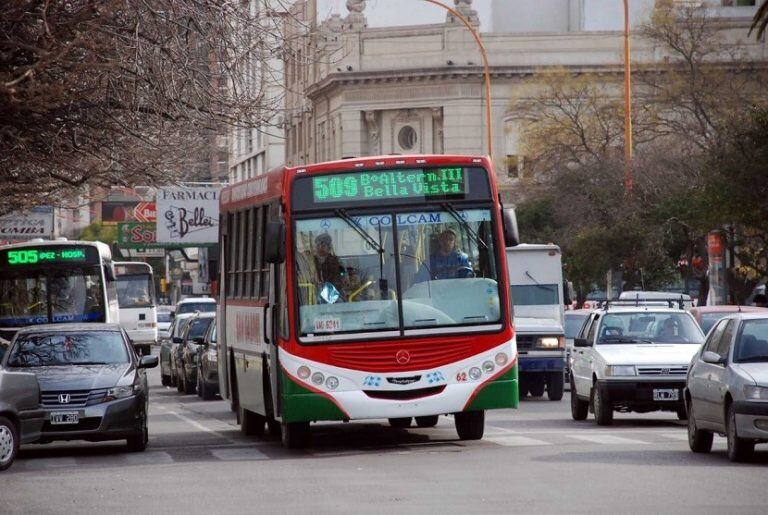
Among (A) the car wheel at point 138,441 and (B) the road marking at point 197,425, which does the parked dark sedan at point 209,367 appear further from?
(A) the car wheel at point 138,441

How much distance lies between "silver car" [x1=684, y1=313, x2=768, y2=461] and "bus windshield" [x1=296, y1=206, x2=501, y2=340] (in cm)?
236

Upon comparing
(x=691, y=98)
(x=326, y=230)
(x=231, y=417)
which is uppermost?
(x=691, y=98)

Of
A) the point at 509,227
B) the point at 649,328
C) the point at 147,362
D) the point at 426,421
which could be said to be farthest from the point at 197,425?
the point at 509,227

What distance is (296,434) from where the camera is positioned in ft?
65.1

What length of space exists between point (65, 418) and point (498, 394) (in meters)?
4.84

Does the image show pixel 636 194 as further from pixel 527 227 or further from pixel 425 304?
pixel 425 304

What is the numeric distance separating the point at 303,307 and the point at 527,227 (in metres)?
46.9

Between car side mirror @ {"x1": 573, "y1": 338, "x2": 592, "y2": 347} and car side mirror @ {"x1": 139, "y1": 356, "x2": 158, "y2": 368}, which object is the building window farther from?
car side mirror @ {"x1": 139, "y1": 356, "x2": 158, "y2": 368}

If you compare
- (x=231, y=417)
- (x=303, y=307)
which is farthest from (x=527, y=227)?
(x=303, y=307)

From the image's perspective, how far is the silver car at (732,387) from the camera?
16.4m

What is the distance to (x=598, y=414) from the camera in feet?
74.9

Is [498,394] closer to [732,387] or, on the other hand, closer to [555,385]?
[732,387]

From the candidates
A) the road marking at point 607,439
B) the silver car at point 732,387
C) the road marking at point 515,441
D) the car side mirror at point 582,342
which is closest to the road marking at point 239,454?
the road marking at point 515,441

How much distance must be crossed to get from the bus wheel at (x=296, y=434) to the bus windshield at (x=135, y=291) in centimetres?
4327
